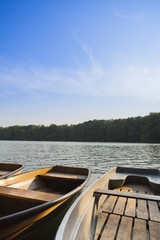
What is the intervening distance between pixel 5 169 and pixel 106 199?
689 centimetres

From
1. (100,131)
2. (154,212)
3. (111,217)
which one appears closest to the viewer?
(111,217)

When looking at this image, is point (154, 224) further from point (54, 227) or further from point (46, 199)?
point (54, 227)

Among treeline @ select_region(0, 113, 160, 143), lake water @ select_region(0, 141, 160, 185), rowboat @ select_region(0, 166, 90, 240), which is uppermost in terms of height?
treeline @ select_region(0, 113, 160, 143)

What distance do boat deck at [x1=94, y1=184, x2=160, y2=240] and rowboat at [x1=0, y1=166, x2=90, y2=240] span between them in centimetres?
112

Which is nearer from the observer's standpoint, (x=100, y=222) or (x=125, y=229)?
(x=125, y=229)

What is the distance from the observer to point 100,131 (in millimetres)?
76750

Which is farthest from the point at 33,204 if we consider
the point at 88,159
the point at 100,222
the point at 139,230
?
the point at 88,159

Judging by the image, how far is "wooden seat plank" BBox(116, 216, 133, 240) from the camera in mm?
2506

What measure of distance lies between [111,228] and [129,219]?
49cm

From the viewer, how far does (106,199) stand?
401 centimetres

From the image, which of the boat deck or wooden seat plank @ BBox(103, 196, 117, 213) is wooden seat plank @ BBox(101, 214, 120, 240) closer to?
the boat deck

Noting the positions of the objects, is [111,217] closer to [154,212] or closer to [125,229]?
[125,229]

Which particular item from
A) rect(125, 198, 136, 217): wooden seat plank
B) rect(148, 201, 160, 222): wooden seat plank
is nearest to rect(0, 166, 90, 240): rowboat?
rect(125, 198, 136, 217): wooden seat plank

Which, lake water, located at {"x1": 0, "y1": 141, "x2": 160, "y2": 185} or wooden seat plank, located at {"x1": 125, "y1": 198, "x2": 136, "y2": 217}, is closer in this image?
wooden seat plank, located at {"x1": 125, "y1": 198, "x2": 136, "y2": 217}
